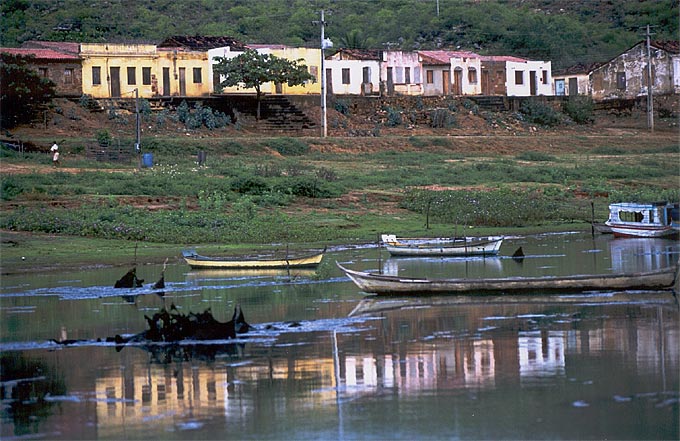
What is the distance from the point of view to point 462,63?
76.9 meters

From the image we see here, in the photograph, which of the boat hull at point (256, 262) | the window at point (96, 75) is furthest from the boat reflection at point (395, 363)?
the window at point (96, 75)

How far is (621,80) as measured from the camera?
81062 millimetres

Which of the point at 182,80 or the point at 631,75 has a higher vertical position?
the point at 631,75

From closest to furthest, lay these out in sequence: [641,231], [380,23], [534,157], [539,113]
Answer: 1. [641,231]
2. [534,157]
3. [539,113]
4. [380,23]

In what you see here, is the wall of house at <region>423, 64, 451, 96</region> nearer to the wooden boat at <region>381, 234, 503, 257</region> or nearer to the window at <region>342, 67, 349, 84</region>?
the window at <region>342, 67, 349, 84</region>

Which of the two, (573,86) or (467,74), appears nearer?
(467,74)

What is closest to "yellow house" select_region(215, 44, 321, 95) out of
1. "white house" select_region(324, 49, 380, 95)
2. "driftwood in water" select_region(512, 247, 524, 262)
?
"white house" select_region(324, 49, 380, 95)

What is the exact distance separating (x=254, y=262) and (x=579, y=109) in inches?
1801

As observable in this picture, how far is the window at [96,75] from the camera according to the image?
64.1 metres

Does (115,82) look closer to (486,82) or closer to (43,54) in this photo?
(43,54)

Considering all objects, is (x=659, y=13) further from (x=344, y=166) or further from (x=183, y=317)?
(x=183, y=317)

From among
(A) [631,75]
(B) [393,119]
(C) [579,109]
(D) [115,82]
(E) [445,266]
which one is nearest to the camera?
(E) [445,266]

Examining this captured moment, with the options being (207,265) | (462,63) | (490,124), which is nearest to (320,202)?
(207,265)

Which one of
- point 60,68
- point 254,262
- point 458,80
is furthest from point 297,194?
point 458,80
